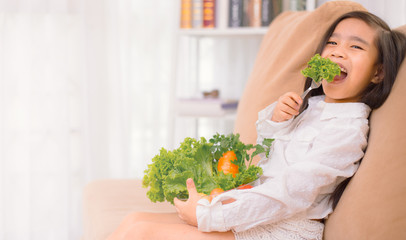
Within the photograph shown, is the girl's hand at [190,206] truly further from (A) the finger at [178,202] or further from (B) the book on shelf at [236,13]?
(B) the book on shelf at [236,13]

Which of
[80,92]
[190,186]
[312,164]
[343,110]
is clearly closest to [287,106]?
[343,110]

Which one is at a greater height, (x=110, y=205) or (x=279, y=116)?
(x=279, y=116)

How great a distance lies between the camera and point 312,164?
1302 mm

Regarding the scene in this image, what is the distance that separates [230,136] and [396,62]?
47 centimetres

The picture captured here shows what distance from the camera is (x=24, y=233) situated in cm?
325

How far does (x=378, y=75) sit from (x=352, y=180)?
33cm

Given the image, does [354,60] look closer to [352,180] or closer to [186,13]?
[352,180]

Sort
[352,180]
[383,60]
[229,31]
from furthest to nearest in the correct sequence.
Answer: [229,31] → [383,60] → [352,180]

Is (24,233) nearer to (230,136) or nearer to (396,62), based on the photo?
(230,136)

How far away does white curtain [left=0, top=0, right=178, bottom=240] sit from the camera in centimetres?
320

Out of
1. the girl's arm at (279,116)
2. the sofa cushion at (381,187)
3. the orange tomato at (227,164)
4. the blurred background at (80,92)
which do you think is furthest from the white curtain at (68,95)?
the sofa cushion at (381,187)

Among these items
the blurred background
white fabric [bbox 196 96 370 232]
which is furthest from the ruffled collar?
the blurred background

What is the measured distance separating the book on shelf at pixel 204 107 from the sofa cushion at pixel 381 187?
62.3 inches

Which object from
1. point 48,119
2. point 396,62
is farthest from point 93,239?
point 48,119
